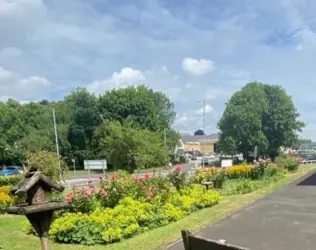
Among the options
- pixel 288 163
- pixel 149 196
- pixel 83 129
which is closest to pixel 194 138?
pixel 83 129

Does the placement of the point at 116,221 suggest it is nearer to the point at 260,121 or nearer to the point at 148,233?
the point at 148,233

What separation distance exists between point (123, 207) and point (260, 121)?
2148 inches

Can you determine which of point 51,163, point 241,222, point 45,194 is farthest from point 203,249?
point 51,163

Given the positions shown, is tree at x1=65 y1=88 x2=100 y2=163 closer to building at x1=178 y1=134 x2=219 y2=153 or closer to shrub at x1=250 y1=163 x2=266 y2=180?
shrub at x1=250 y1=163 x2=266 y2=180

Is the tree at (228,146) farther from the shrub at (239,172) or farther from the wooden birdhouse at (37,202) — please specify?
the wooden birdhouse at (37,202)

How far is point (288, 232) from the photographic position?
873cm

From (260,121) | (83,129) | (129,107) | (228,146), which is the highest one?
(129,107)

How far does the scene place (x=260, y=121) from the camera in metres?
61.3

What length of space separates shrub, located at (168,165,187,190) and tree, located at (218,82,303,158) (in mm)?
47748

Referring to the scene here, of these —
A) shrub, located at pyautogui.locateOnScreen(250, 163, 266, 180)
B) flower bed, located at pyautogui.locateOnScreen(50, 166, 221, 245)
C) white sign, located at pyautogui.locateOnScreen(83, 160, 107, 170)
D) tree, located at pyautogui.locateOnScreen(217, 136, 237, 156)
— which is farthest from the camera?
tree, located at pyautogui.locateOnScreen(217, 136, 237, 156)

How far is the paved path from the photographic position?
777cm

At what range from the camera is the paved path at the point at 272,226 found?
777 cm

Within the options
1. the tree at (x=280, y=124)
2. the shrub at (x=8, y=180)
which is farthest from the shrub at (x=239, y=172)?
the tree at (x=280, y=124)

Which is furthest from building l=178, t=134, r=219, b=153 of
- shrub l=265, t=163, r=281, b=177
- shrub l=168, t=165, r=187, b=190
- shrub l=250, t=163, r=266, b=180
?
shrub l=168, t=165, r=187, b=190
